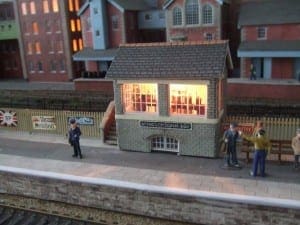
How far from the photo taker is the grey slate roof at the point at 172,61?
14492 millimetres

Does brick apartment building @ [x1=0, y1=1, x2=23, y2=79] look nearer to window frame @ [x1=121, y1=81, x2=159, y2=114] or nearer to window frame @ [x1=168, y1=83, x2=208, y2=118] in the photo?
window frame @ [x1=121, y1=81, x2=159, y2=114]

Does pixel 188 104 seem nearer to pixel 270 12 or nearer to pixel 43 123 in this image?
pixel 43 123

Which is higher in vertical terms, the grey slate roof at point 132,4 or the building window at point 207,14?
the grey slate roof at point 132,4

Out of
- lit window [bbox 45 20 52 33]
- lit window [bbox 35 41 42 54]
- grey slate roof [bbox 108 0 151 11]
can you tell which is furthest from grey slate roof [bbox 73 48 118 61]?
lit window [bbox 35 41 42 54]

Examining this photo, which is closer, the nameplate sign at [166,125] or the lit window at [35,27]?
the nameplate sign at [166,125]

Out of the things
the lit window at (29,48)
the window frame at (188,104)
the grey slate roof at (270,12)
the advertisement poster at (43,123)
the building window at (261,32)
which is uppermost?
the grey slate roof at (270,12)

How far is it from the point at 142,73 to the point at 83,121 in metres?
4.60

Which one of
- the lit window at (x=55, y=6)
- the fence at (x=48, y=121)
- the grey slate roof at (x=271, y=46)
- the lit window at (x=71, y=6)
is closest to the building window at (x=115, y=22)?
the lit window at (x=71, y=6)

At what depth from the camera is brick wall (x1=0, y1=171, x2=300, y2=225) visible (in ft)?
35.1

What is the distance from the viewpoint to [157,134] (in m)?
15.6

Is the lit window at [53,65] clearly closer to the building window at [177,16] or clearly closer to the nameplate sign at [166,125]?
the building window at [177,16]

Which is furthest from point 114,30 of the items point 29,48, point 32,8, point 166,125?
point 166,125

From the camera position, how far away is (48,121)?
19016 millimetres

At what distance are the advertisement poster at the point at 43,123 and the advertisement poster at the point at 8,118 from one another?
4.16 feet
